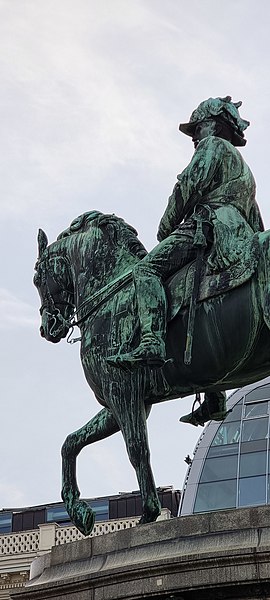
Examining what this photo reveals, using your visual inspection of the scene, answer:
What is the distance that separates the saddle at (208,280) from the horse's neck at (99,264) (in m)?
0.89

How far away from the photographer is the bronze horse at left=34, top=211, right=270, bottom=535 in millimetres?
12055

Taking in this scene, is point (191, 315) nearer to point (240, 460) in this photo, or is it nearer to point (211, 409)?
point (211, 409)

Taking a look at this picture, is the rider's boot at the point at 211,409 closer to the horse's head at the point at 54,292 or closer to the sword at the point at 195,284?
the sword at the point at 195,284

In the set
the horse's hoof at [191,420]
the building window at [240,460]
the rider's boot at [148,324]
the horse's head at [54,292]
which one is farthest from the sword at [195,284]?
the building window at [240,460]

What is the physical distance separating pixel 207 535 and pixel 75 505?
236 centimetres

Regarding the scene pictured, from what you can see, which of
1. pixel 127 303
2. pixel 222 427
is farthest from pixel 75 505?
pixel 222 427

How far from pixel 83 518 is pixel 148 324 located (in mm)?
2087

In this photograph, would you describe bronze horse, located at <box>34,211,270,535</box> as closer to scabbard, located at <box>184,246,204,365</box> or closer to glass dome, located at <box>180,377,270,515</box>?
scabbard, located at <box>184,246,204,365</box>

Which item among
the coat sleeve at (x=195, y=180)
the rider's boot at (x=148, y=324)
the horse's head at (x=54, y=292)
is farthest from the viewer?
the horse's head at (x=54, y=292)

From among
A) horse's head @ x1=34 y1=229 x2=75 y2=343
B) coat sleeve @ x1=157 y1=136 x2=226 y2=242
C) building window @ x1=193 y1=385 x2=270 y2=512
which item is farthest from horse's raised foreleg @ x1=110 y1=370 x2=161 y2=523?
building window @ x1=193 y1=385 x2=270 y2=512

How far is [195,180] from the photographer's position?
512 inches

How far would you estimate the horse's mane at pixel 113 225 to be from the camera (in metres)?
13.5

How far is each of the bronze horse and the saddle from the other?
0.05 m

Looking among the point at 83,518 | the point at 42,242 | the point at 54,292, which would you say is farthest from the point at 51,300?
the point at 83,518
